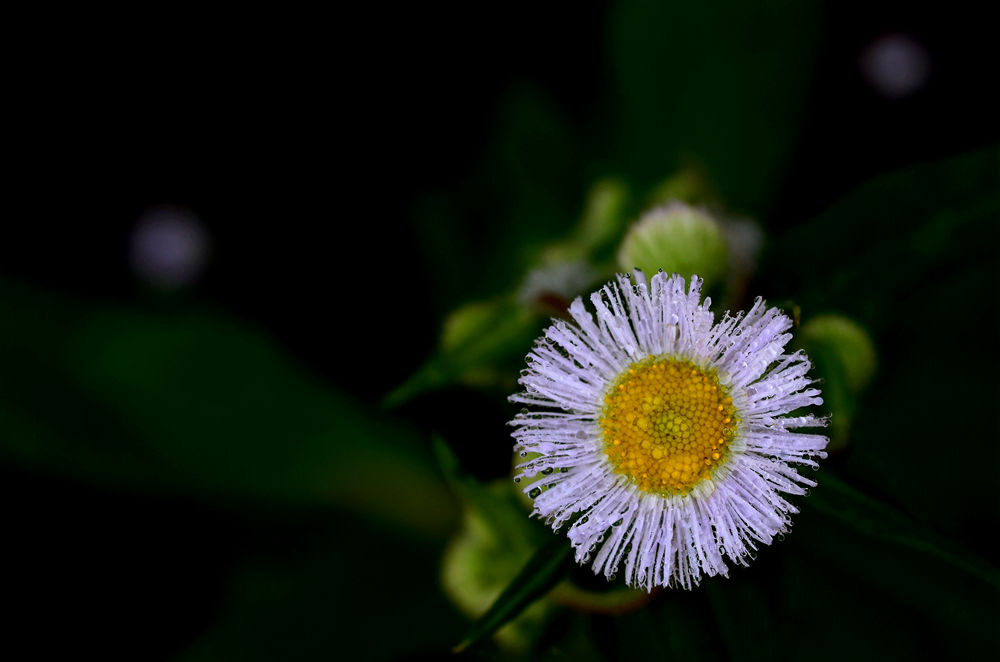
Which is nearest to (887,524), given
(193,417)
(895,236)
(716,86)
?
(895,236)

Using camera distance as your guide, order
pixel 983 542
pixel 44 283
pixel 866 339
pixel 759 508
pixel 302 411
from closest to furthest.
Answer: pixel 759 508
pixel 866 339
pixel 983 542
pixel 302 411
pixel 44 283

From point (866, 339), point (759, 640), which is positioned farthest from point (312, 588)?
point (866, 339)

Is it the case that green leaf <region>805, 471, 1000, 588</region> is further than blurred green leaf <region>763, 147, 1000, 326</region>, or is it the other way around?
blurred green leaf <region>763, 147, 1000, 326</region>

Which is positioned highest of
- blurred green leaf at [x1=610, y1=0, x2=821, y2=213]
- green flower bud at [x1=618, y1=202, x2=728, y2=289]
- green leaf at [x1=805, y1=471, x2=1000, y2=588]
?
blurred green leaf at [x1=610, y1=0, x2=821, y2=213]

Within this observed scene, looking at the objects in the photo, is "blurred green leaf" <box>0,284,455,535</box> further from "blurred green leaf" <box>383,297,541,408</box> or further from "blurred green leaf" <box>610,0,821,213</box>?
"blurred green leaf" <box>610,0,821,213</box>

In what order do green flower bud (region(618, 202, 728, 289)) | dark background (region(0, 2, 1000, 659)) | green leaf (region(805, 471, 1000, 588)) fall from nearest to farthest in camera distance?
green leaf (region(805, 471, 1000, 588))
green flower bud (region(618, 202, 728, 289))
dark background (region(0, 2, 1000, 659))

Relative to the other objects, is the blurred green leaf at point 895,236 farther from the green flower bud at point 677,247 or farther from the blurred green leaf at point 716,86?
the blurred green leaf at point 716,86

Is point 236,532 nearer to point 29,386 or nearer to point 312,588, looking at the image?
point 312,588

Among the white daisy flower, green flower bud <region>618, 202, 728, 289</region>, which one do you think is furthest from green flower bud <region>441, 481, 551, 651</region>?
green flower bud <region>618, 202, 728, 289</region>
